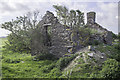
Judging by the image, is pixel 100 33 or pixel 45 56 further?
pixel 100 33

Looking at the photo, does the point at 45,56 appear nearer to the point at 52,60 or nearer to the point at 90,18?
the point at 52,60

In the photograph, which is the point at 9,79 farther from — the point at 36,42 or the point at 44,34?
the point at 44,34

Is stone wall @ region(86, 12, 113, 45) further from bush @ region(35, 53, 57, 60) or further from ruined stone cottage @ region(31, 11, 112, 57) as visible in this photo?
bush @ region(35, 53, 57, 60)

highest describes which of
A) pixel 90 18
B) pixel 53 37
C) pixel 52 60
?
pixel 90 18

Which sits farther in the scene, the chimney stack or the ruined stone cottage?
the chimney stack

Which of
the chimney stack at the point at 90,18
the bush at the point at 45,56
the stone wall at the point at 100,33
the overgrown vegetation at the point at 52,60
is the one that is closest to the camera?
the overgrown vegetation at the point at 52,60

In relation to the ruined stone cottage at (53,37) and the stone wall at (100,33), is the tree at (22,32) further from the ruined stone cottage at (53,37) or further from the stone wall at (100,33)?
the stone wall at (100,33)

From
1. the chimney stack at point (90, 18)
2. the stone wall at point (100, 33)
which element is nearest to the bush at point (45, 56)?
the stone wall at point (100, 33)

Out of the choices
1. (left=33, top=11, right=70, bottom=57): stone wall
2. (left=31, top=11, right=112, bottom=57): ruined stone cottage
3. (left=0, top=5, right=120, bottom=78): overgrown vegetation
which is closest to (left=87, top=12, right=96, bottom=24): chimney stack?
(left=0, top=5, right=120, bottom=78): overgrown vegetation

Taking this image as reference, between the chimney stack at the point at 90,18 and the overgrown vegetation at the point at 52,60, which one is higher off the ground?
the chimney stack at the point at 90,18

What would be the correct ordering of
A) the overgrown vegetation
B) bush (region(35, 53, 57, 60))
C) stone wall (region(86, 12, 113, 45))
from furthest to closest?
stone wall (region(86, 12, 113, 45)), bush (region(35, 53, 57, 60)), the overgrown vegetation

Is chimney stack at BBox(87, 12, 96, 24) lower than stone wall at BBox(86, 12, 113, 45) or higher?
higher

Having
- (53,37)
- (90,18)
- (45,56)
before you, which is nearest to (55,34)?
(53,37)

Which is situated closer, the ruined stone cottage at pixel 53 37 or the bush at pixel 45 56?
the ruined stone cottage at pixel 53 37
